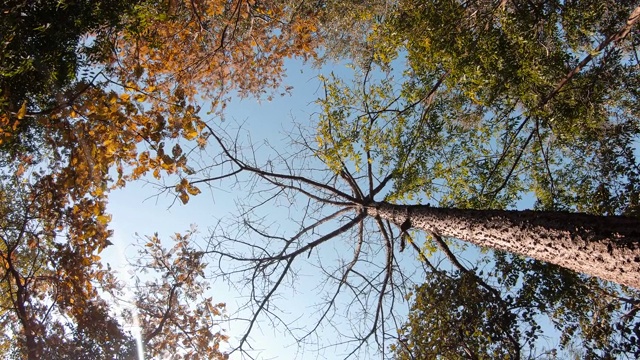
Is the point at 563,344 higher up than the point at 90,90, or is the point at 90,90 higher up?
the point at 90,90

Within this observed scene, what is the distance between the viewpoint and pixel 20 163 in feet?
16.6

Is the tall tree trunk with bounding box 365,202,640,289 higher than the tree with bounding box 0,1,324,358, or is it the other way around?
the tree with bounding box 0,1,324,358

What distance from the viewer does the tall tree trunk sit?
2.75 metres

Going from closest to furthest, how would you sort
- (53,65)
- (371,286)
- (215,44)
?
(53,65) → (371,286) → (215,44)

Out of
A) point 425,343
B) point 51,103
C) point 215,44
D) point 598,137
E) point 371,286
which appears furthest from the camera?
point 215,44

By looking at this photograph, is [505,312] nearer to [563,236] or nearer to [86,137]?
[563,236]

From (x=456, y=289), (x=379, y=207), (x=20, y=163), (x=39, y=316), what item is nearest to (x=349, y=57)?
(x=379, y=207)

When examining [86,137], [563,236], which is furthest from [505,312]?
[86,137]

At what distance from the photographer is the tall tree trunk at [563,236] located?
2.75 m

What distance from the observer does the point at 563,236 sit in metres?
3.15

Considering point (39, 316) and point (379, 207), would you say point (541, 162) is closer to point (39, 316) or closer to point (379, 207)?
point (379, 207)

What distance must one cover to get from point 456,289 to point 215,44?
6.40m

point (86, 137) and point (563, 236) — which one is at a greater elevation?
point (86, 137)

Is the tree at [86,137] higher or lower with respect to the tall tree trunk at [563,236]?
higher
